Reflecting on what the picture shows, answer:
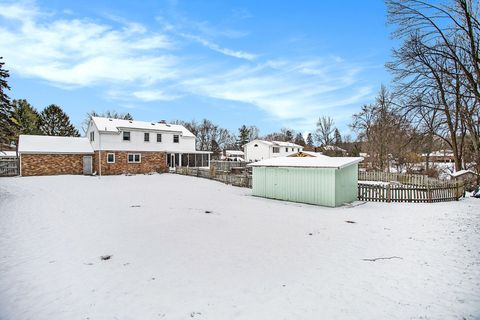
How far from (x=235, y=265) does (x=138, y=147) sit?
2881cm

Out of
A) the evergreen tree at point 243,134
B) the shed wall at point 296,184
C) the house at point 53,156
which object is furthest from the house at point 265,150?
the shed wall at point 296,184

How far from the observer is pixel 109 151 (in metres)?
30.1

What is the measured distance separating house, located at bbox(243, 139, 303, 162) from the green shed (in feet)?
121

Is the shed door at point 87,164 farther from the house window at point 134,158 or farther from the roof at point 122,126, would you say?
the house window at point 134,158

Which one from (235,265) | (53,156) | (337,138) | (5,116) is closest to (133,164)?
(53,156)

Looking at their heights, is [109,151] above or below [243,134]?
below

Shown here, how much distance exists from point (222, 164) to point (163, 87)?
13.6m

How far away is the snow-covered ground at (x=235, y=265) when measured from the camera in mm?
4570

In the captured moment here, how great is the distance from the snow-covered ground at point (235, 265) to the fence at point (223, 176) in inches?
402

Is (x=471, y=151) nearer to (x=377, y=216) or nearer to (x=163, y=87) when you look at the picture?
(x=377, y=216)

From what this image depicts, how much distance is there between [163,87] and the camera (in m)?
36.4

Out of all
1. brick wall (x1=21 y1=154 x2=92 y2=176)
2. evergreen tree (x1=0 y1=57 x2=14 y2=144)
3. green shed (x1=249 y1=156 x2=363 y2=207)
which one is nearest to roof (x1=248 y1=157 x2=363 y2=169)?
green shed (x1=249 y1=156 x2=363 y2=207)

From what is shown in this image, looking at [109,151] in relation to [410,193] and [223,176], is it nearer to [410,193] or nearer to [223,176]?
[223,176]

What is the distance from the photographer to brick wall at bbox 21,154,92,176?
26770 mm
